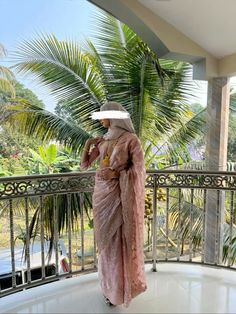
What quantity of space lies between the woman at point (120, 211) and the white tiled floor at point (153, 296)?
173 millimetres

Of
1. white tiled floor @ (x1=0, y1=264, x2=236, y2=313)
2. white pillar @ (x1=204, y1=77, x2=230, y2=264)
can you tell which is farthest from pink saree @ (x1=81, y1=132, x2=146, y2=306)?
white pillar @ (x1=204, y1=77, x2=230, y2=264)

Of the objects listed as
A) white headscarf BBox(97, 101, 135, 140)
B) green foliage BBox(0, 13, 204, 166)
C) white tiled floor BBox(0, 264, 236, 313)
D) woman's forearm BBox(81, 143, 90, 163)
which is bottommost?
white tiled floor BBox(0, 264, 236, 313)

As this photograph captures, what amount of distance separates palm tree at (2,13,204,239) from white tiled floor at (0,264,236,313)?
Result: 78.7 inches

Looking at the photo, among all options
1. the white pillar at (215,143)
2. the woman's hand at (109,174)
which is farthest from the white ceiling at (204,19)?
the woman's hand at (109,174)

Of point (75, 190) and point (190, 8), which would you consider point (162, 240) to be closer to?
point (75, 190)

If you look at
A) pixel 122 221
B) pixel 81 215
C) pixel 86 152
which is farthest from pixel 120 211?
pixel 81 215

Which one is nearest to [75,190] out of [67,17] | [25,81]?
[25,81]

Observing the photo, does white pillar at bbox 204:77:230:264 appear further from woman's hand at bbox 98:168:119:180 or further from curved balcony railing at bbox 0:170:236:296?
woman's hand at bbox 98:168:119:180

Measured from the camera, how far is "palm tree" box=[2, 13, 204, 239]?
12.1 ft

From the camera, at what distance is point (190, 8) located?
218 centimetres

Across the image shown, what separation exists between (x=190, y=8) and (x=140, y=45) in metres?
1.56

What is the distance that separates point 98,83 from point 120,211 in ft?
8.09

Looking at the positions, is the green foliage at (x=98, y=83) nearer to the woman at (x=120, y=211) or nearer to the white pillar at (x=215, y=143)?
the white pillar at (x=215, y=143)

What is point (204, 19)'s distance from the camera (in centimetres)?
229
